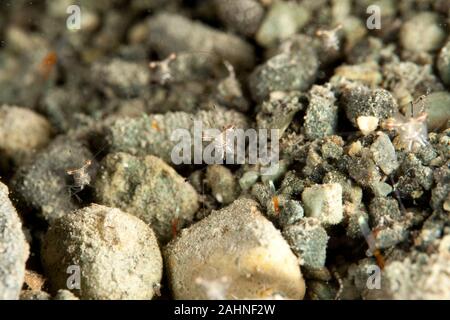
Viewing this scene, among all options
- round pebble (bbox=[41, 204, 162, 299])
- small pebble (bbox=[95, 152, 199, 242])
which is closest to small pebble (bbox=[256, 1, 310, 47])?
small pebble (bbox=[95, 152, 199, 242])

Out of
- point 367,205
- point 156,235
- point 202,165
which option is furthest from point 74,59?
point 367,205

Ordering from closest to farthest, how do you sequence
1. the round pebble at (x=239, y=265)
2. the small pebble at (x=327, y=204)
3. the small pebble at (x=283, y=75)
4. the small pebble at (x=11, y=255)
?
the small pebble at (x=11, y=255)
the round pebble at (x=239, y=265)
the small pebble at (x=327, y=204)
the small pebble at (x=283, y=75)

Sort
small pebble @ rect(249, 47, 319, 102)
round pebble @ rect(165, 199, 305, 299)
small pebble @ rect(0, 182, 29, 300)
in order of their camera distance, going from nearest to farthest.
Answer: small pebble @ rect(0, 182, 29, 300) < round pebble @ rect(165, 199, 305, 299) < small pebble @ rect(249, 47, 319, 102)

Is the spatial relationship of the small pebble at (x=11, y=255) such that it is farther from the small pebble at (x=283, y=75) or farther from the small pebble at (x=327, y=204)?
the small pebble at (x=283, y=75)

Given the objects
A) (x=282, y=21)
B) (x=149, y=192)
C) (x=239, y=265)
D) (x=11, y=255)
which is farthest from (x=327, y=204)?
(x=282, y=21)

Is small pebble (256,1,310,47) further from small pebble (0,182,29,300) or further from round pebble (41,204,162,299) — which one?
small pebble (0,182,29,300)

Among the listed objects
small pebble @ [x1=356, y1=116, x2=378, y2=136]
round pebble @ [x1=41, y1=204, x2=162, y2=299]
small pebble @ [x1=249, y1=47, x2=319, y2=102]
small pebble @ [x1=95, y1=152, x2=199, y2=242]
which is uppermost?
small pebble @ [x1=249, y1=47, x2=319, y2=102]

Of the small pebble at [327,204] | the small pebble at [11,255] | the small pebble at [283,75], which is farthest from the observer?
the small pebble at [283,75]

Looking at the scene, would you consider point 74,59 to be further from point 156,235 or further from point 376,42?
point 376,42

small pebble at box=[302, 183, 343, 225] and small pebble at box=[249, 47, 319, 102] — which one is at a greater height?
small pebble at box=[249, 47, 319, 102]

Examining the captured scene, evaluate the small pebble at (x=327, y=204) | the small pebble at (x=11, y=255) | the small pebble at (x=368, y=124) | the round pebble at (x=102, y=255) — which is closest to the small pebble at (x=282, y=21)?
the small pebble at (x=368, y=124)

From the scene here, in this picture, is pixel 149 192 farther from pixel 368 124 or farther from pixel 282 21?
pixel 282 21
